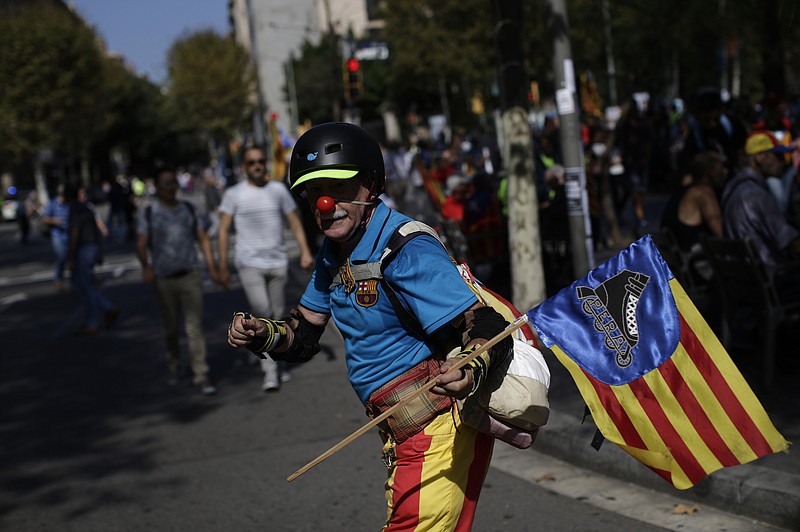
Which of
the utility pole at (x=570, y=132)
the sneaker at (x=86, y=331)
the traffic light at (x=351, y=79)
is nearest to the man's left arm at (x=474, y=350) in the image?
the utility pole at (x=570, y=132)

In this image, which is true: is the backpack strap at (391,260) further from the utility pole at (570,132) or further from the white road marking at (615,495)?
the utility pole at (570,132)

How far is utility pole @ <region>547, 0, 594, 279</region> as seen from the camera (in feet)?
29.1

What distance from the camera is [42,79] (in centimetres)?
5650

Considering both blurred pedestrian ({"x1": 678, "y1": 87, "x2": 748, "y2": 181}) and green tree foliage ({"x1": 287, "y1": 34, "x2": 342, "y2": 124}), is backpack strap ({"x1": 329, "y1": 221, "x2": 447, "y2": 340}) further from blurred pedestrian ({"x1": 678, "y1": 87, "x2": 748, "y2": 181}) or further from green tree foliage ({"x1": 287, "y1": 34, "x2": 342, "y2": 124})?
green tree foliage ({"x1": 287, "y1": 34, "x2": 342, "y2": 124})

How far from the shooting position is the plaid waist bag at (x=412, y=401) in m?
2.98

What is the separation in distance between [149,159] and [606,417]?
99445 millimetres

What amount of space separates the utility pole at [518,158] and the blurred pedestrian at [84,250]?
558 cm

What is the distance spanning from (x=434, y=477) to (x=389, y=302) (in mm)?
539

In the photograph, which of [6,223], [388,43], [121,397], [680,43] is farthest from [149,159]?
[121,397]

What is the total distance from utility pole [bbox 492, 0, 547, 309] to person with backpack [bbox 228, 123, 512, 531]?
19.4ft

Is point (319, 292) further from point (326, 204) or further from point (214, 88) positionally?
point (214, 88)

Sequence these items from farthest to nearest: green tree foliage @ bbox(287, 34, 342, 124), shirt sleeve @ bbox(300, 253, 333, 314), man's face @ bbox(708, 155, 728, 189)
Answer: green tree foliage @ bbox(287, 34, 342, 124), man's face @ bbox(708, 155, 728, 189), shirt sleeve @ bbox(300, 253, 333, 314)

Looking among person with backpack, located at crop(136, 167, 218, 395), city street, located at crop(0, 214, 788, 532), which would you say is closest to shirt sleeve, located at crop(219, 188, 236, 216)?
person with backpack, located at crop(136, 167, 218, 395)

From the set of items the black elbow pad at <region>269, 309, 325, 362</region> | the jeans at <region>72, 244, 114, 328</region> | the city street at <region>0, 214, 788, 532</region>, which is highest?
the black elbow pad at <region>269, 309, 325, 362</region>
